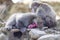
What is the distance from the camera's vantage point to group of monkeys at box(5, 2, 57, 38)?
2877 millimetres

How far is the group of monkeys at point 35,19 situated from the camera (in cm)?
288

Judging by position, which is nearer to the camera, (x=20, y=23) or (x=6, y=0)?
(x=20, y=23)

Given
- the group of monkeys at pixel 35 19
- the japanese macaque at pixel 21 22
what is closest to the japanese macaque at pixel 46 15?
the group of monkeys at pixel 35 19

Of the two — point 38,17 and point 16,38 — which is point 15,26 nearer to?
point 16,38

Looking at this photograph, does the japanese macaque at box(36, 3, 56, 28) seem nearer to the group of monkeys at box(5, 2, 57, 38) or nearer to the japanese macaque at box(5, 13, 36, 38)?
the group of monkeys at box(5, 2, 57, 38)

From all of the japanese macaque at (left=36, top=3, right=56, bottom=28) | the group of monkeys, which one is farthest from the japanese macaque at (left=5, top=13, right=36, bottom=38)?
the japanese macaque at (left=36, top=3, right=56, bottom=28)

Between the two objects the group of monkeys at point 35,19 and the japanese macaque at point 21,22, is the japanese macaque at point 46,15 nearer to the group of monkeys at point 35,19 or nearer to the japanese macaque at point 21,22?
the group of monkeys at point 35,19

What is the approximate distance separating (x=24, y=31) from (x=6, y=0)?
3.40 metres

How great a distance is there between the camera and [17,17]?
292cm

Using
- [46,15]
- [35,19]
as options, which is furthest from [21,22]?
[46,15]

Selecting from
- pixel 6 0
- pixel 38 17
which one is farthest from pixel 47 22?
pixel 6 0

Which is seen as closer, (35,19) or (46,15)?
(35,19)

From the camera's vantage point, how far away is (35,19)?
113 inches

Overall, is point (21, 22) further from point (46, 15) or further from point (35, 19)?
point (46, 15)
